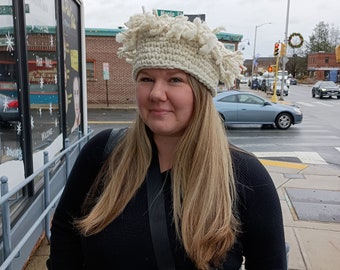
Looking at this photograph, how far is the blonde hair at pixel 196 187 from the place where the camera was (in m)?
1.27

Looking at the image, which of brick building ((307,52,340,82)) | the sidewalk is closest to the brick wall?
the sidewalk

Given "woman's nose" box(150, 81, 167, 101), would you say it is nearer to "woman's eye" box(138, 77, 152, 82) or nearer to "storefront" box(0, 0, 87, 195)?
"woman's eye" box(138, 77, 152, 82)

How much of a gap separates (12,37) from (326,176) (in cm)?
608

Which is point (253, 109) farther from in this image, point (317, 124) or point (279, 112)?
point (317, 124)

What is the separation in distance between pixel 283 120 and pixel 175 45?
1196cm

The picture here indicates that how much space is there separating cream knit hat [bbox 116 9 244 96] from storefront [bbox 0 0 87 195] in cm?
200

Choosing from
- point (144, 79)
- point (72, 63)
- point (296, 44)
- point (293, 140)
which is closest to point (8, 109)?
point (144, 79)

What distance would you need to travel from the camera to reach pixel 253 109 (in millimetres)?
12312

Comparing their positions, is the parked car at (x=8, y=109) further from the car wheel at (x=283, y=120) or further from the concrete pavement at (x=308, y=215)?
the car wheel at (x=283, y=120)

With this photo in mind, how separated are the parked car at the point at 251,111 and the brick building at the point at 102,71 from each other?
7.99m

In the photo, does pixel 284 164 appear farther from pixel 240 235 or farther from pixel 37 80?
pixel 240 235

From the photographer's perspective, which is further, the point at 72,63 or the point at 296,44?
the point at 296,44

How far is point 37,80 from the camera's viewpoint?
159 inches

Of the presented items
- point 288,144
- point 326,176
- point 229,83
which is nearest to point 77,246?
point 229,83
